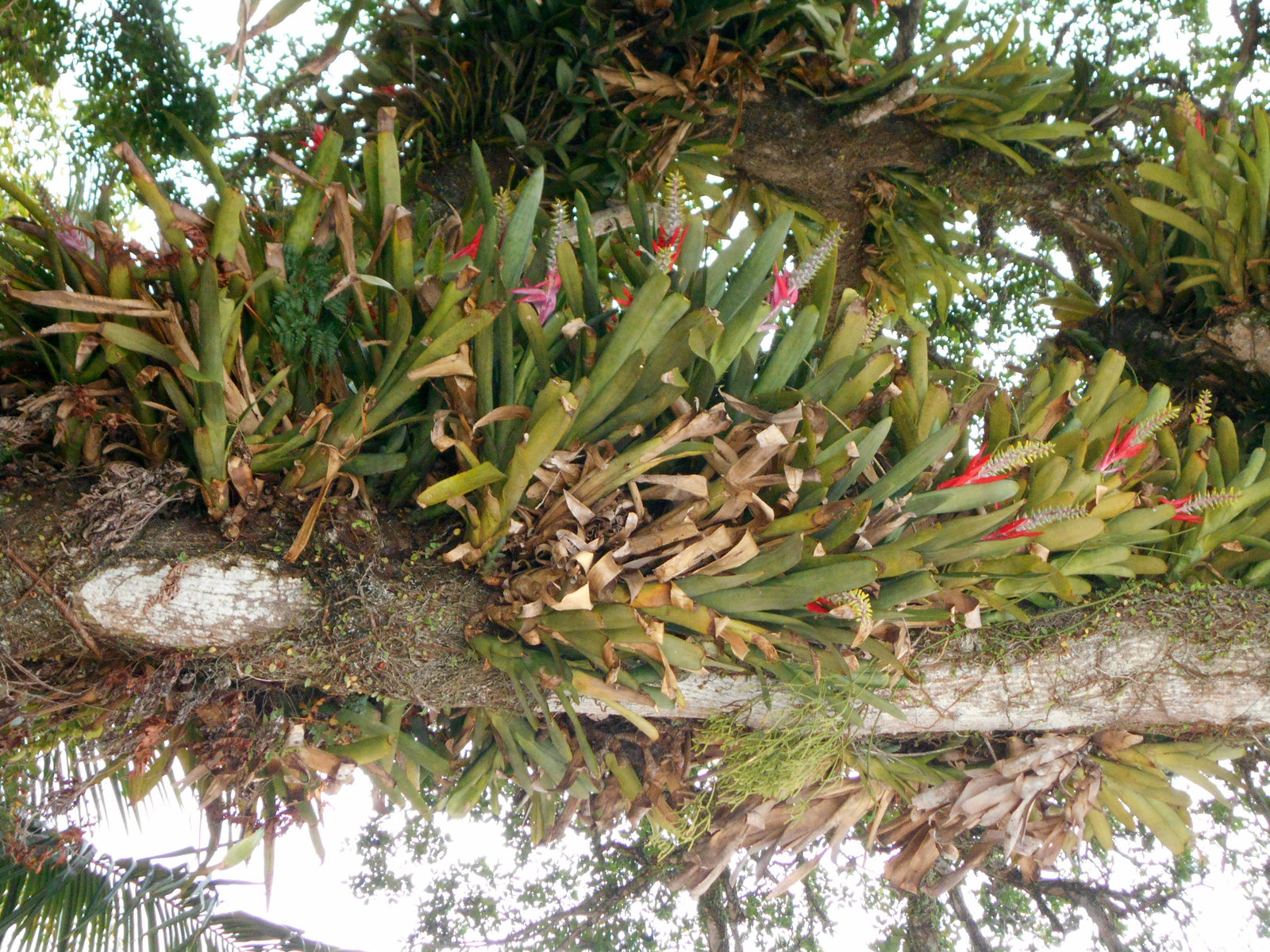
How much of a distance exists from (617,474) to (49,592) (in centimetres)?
81

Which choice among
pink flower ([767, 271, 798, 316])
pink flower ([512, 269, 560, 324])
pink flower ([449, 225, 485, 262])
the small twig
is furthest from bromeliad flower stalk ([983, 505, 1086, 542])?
the small twig

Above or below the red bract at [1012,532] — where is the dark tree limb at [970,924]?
below

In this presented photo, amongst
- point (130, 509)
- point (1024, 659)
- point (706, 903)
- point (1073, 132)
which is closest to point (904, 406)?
point (1024, 659)

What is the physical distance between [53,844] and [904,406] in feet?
5.45

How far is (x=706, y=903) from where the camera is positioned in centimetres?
275

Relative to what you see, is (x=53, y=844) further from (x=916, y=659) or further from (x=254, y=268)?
(x=916, y=659)

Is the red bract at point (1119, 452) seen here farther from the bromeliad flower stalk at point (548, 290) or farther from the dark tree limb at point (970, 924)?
the dark tree limb at point (970, 924)

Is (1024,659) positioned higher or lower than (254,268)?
lower

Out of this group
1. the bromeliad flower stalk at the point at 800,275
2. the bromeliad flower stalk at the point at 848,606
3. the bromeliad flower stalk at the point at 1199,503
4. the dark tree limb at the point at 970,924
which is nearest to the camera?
the bromeliad flower stalk at the point at 848,606

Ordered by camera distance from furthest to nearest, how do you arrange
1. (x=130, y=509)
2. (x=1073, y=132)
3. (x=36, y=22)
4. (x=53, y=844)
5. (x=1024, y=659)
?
1. (x=36, y=22)
2. (x=1073, y=132)
3. (x=1024, y=659)
4. (x=53, y=844)
5. (x=130, y=509)

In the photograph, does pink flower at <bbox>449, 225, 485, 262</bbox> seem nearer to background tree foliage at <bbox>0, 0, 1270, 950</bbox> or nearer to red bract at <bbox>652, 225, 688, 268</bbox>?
background tree foliage at <bbox>0, 0, 1270, 950</bbox>

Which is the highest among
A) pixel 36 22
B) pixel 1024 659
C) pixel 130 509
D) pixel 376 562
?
pixel 36 22

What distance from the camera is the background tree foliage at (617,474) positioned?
4.07 feet

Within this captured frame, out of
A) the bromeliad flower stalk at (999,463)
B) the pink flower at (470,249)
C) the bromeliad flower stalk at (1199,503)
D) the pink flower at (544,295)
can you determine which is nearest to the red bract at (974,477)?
the bromeliad flower stalk at (999,463)
